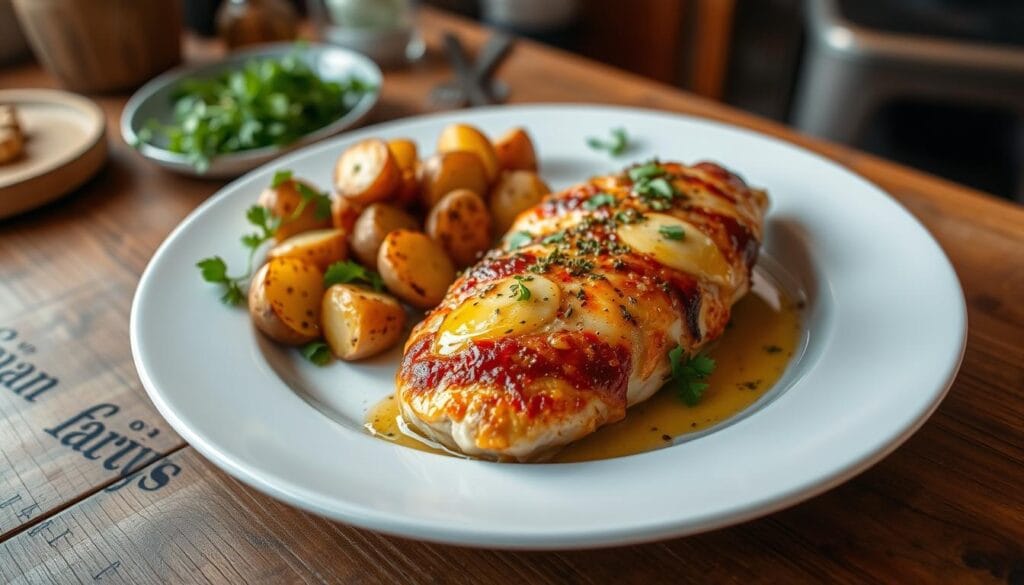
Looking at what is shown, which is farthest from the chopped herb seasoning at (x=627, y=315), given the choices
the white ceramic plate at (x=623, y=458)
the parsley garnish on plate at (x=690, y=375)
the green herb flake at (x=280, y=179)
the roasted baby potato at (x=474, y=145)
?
the green herb flake at (x=280, y=179)

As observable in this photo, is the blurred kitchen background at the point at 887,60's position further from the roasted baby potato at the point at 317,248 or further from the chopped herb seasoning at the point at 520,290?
the chopped herb seasoning at the point at 520,290

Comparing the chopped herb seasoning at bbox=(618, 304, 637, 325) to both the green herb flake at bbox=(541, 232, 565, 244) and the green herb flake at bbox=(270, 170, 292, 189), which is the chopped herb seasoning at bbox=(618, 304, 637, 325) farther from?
the green herb flake at bbox=(270, 170, 292, 189)

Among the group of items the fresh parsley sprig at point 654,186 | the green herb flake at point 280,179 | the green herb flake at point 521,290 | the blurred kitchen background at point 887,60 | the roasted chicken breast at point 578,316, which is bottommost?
the blurred kitchen background at point 887,60

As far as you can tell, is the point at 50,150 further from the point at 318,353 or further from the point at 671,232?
the point at 671,232

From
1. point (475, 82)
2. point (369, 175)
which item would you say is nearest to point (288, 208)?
point (369, 175)

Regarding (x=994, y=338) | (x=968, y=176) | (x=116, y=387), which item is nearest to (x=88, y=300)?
(x=116, y=387)

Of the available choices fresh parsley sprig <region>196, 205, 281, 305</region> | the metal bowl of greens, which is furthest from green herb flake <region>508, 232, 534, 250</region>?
the metal bowl of greens
